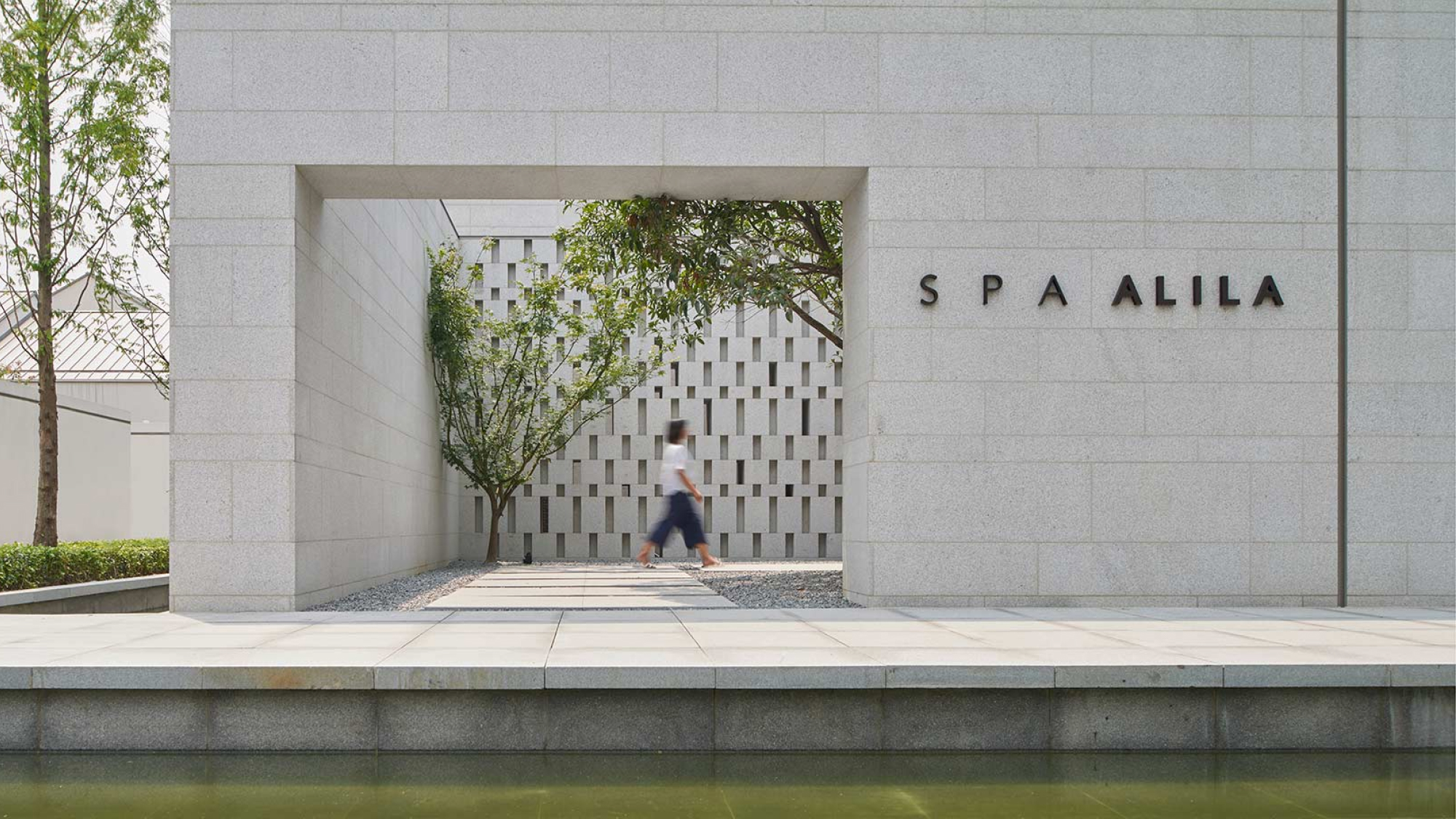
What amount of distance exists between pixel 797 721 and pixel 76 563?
994cm

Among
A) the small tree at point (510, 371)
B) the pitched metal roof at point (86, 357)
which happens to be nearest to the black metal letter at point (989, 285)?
the small tree at point (510, 371)

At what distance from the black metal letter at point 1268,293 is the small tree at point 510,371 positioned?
979 centimetres

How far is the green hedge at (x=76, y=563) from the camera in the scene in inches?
455

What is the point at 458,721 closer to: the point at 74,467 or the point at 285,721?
the point at 285,721

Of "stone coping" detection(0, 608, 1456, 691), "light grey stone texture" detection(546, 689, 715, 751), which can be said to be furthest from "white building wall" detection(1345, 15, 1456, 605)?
"light grey stone texture" detection(546, 689, 715, 751)

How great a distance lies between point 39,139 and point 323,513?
6.23 metres

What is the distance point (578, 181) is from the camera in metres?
9.88

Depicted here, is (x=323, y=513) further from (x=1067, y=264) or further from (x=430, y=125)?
(x=1067, y=264)

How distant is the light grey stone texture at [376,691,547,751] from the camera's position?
591cm

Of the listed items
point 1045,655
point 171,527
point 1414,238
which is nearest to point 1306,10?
point 1414,238

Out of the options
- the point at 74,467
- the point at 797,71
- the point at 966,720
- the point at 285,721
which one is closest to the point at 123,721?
the point at 285,721

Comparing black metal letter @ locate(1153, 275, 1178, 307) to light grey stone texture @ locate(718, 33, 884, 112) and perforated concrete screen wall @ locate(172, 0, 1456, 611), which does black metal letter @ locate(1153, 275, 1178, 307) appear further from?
light grey stone texture @ locate(718, 33, 884, 112)

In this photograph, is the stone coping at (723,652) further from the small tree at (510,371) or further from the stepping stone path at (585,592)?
the small tree at (510,371)

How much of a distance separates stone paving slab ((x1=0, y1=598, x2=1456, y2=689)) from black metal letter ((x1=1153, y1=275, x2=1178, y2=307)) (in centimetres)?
262
